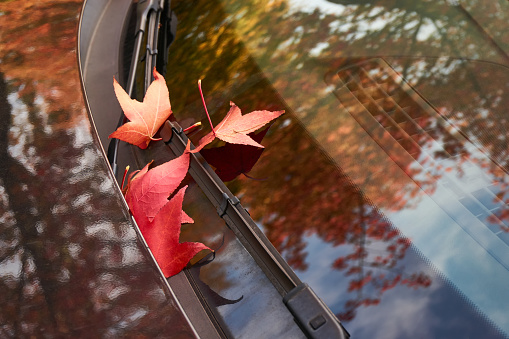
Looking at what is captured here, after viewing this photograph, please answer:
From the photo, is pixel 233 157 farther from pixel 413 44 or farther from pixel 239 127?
pixel 413 44

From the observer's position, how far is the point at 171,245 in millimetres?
893

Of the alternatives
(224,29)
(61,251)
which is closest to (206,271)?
(61,251)

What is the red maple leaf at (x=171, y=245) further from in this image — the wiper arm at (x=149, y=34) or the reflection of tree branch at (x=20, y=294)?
the wiper arm at (x=149, y=34)

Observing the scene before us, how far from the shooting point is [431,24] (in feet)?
3.67

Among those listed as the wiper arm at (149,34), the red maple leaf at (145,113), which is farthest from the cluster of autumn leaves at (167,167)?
the wiper arm at (149,34)

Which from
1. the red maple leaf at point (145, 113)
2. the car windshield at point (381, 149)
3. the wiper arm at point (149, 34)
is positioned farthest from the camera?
the wiper arm at point (149, 34)

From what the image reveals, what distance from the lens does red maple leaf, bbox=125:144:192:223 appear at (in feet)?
3.14

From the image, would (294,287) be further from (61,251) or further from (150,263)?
(61,251)

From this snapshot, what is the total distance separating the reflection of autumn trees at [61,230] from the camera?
703mm

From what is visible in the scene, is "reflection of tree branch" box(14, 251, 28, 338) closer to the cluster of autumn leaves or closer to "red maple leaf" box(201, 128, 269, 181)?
the cluster of autumn leaves

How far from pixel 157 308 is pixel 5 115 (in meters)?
0.63

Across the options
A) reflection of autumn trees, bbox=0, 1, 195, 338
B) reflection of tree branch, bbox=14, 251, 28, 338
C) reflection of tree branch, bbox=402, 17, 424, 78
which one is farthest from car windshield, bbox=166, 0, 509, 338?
reflection of tree branch, bbox=14, 251, 28, 338

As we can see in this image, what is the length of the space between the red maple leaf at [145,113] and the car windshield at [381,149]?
0.07m

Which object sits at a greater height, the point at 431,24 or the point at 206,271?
the point at 431,24
